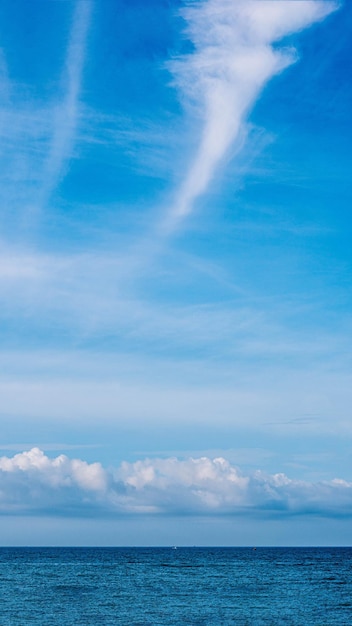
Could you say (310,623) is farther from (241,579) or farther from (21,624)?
(241,579)

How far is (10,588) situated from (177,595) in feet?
86.1

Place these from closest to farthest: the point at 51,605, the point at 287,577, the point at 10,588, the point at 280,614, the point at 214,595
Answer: the point at 280,614, the point at 51,605, the point at 214,595, the point at 10,588, the point at 287,577

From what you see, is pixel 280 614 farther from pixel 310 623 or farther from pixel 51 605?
pixel 51 605

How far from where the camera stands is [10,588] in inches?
4200

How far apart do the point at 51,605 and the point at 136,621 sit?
16.1 metres

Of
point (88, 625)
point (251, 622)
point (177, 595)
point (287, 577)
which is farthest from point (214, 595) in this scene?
point (287, 577)

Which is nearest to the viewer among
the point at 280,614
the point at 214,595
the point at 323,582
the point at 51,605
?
the point at 280,614

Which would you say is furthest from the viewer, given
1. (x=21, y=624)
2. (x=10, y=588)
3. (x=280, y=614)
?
(x=10, y=588)

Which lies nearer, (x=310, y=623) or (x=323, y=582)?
(x=310, y=623)

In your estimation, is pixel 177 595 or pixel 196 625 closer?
pixel 196 625

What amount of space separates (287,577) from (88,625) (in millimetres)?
79539

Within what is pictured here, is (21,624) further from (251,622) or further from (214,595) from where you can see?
(214,595)

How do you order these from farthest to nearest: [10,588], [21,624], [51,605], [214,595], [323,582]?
[323,582]
[10,588]
[214,595]
[51,605]
[21,624]

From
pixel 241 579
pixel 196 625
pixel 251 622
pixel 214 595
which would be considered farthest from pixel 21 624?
pixel 241 579
